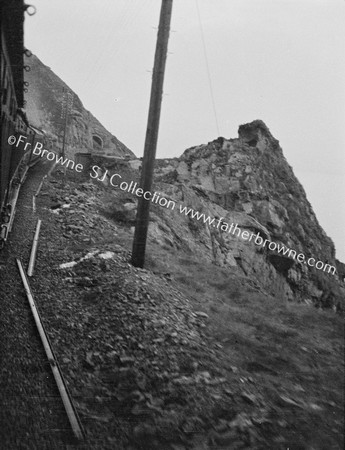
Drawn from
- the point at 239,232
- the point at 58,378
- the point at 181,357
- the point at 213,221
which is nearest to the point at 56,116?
the point at 213,221

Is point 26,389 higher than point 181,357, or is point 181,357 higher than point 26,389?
point 181,357

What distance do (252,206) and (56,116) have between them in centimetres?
5304

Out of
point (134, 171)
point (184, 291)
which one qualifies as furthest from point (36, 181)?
point (184, 291)

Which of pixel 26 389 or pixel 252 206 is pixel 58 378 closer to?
pixel 26 389

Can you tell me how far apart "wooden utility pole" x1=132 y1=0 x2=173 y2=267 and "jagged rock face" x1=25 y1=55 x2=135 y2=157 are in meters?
50.1

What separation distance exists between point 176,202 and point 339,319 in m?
12.6

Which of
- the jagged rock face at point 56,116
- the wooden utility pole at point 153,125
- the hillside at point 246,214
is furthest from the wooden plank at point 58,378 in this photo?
the jagged rock face at point 56,116

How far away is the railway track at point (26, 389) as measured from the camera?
3.51 meters

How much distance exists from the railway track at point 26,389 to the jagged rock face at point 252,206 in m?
8.43

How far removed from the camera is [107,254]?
8.77 metres

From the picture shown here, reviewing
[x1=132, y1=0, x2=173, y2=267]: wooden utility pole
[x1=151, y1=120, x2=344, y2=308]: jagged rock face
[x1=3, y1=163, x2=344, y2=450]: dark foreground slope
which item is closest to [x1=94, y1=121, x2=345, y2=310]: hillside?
[x1=151, y1=120, x2=344, y2=308]: jagged rock face

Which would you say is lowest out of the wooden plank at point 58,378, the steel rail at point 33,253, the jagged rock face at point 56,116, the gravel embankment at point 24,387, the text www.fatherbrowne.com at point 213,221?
the gravel embankment at point 24,387

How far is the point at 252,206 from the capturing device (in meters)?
24.8

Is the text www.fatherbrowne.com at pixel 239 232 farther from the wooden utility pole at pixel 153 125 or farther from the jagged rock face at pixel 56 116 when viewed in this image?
the jagged rock face at pixel 56 116
